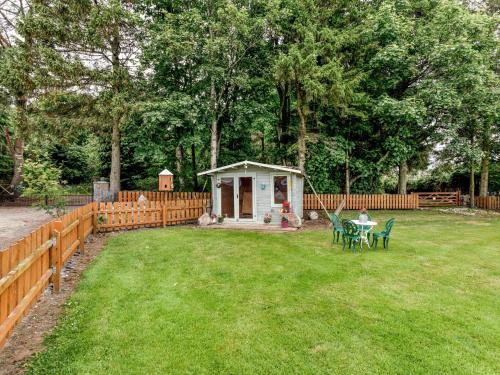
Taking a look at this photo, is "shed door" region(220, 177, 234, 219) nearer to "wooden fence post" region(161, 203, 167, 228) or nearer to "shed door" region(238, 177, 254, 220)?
"shed door" region(238, 177, 254, 220)

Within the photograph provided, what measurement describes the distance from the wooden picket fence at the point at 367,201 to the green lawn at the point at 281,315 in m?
10.8

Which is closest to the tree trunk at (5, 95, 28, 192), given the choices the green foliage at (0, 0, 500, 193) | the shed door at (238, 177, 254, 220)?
the green foliage at (0, 0, 500, 193)

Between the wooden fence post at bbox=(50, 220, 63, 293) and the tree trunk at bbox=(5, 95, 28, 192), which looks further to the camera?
the tree trunk at bbox=(5, 95, 28, 192)

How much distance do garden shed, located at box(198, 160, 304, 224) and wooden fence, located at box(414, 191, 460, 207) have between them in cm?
1333

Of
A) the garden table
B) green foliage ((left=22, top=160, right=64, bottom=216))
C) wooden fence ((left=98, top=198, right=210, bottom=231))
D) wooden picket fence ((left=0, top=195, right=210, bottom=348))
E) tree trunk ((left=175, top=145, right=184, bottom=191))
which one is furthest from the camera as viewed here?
tree trunk ((left=175, top=145, right=184, bottom=191))

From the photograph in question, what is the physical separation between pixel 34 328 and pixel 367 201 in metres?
18.0

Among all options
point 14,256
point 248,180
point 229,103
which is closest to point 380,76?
point 229,103

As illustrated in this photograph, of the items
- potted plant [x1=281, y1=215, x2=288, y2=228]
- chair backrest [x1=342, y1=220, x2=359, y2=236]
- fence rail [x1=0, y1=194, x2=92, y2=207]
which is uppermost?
fence rail [x1=0, y1=194, x2=92, y2=207]

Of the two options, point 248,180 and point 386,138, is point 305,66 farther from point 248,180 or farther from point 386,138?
point 386,138

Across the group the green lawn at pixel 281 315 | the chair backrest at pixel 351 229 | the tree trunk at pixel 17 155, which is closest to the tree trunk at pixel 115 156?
the tree trunk at pixel 17 155

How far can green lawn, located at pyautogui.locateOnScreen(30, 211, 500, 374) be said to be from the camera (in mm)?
3020

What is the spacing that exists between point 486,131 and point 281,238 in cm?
1522

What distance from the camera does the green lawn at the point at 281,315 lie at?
9.91 ft

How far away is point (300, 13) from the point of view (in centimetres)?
1479
